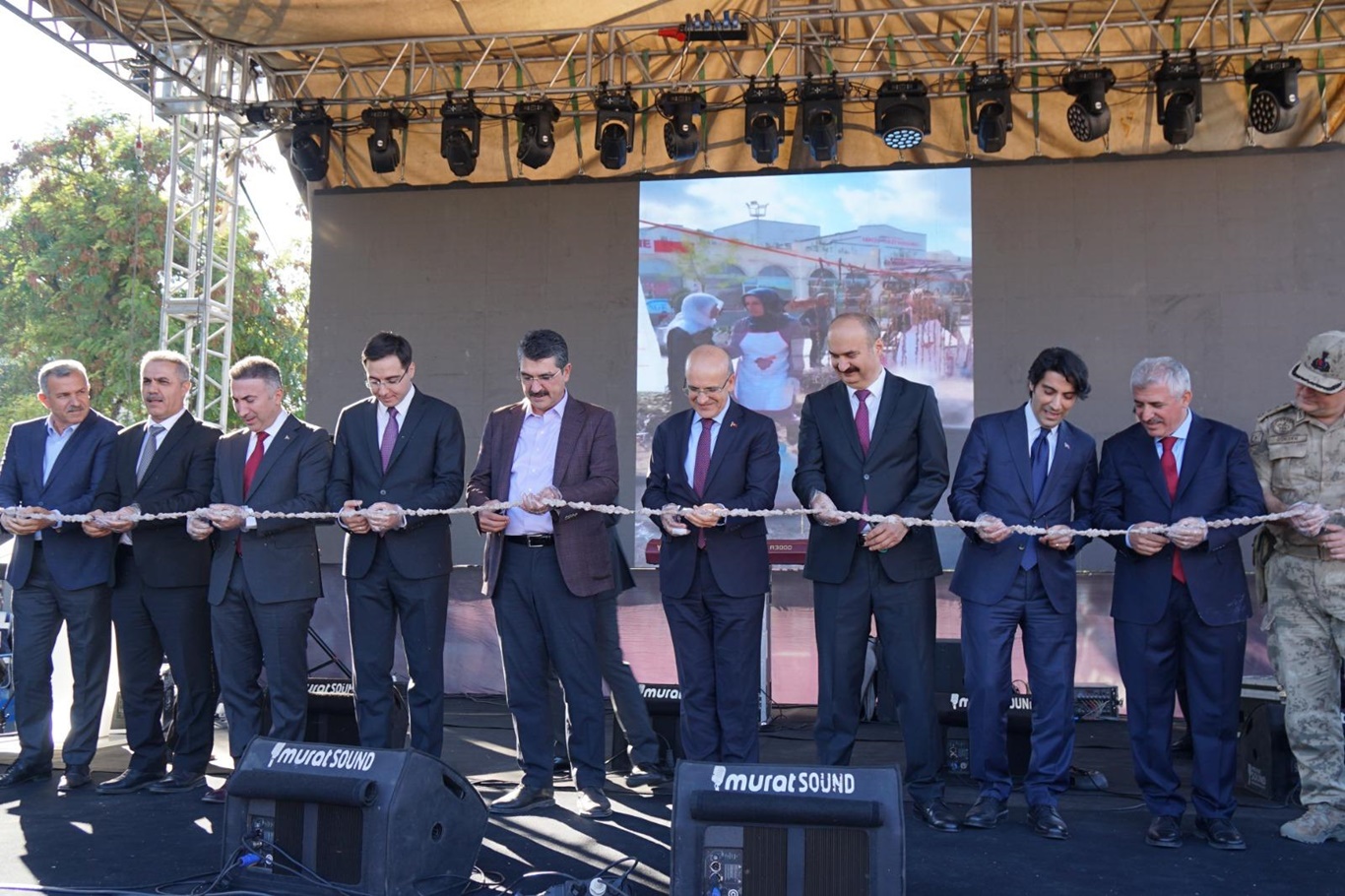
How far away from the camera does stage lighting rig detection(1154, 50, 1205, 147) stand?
24.7 feet

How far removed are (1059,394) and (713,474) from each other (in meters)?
1.31

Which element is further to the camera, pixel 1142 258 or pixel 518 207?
pixel 518 207

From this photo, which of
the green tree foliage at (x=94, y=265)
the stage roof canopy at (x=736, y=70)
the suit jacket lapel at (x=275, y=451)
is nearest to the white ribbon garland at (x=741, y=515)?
the suit jacket lapel at (x=275, y=451)

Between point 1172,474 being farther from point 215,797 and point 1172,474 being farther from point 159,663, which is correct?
point 159,663

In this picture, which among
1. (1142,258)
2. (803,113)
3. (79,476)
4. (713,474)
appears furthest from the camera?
(1142,258)

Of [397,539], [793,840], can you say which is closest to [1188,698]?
[793,840]

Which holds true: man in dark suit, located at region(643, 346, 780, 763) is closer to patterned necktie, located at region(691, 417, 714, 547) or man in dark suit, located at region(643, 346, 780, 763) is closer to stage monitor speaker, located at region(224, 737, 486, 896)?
patterned necktie, located at region(691, 417, 714, 547)

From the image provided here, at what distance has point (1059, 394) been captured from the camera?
4.40 meters

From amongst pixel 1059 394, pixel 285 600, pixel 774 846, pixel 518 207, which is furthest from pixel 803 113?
pixel 774 846

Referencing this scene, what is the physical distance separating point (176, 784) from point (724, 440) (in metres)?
2.78

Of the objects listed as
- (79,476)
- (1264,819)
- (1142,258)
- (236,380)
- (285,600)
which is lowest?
(1264,819)

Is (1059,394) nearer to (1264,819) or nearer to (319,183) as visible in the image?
(1264,819)

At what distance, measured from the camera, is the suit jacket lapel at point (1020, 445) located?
4.49 metres

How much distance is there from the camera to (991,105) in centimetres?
773
